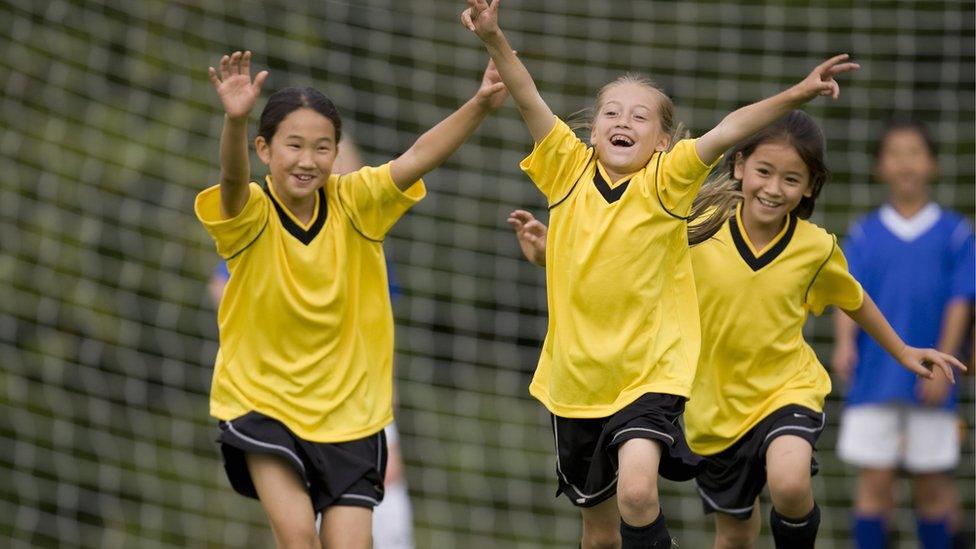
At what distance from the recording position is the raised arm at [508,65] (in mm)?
4312

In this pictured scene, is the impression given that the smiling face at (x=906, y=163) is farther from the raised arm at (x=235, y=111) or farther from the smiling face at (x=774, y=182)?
the raised arm at (x=235, y=111)

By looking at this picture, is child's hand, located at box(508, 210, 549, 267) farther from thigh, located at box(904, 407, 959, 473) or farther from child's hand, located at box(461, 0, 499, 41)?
thigh, located at box(904, 407, 959, 473)

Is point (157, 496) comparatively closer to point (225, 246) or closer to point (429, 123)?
point (429, 123)

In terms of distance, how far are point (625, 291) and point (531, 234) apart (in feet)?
1.66

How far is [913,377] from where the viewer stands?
6.53 metres

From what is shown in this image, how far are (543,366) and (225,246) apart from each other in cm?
90

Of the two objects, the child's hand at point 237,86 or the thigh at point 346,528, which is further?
the thigh at point 346,528

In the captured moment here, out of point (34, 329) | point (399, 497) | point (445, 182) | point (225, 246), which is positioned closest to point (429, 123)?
point (445, 182)

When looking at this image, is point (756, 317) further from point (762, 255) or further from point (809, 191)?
point (809, 191)

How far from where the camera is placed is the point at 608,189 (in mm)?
4402

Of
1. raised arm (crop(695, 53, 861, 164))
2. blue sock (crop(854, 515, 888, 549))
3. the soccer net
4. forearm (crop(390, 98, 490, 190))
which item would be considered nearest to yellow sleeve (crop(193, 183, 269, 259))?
forearm (crop(390, 98, 490, 190))

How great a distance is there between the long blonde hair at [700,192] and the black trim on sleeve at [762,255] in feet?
0.19

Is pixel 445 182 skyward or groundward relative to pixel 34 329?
skyward

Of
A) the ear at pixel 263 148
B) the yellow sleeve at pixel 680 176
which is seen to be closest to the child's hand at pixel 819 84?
the yellow sleeve at pixel 680 176
